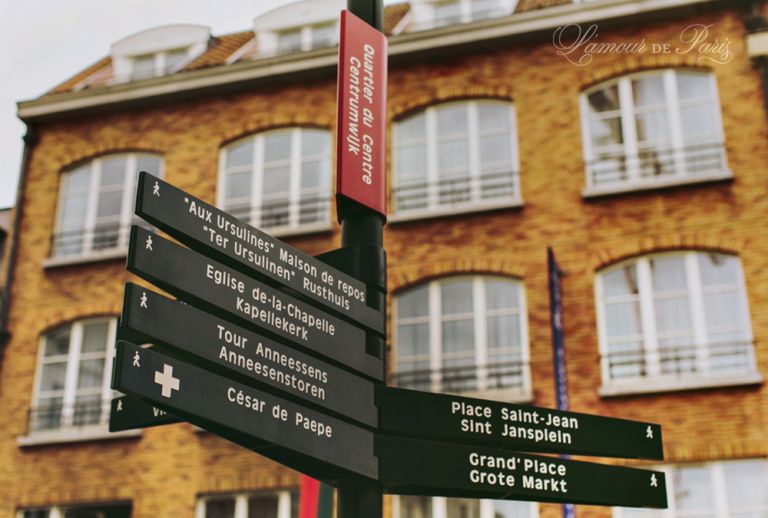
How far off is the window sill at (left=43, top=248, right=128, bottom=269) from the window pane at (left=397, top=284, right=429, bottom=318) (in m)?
5.03

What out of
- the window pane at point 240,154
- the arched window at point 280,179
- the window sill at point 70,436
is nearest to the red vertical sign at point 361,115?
the arched window at point 280,179

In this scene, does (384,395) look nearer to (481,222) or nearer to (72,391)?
(481,222)

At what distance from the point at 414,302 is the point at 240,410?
1213 cm

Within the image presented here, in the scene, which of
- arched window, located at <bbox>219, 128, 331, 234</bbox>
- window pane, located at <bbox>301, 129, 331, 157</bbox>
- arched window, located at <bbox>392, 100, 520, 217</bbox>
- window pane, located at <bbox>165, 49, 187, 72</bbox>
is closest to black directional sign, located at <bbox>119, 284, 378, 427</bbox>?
arched window, located at <bbox>392, 100, 520, 217</bbox>

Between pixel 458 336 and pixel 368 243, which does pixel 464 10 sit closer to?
pixel 458 336

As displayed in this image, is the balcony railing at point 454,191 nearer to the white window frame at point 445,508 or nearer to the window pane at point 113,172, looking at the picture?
the white window frame at point 445,508

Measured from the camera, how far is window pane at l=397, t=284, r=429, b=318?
635 inches

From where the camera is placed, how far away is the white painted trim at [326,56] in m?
16.8

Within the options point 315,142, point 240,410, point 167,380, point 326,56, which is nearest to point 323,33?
point 326,56

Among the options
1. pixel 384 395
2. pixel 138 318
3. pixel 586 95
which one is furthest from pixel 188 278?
pixel 586 95

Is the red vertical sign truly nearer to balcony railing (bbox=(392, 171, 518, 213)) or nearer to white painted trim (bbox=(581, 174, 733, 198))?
white painted trim (bbox=(581, 174, 733, 198))

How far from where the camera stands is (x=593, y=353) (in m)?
14.9

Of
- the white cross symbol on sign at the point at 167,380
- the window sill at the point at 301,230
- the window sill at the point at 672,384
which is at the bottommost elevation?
the white cross symbol on sign at the point at 167,380

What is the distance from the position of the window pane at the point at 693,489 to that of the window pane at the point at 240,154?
9.05 meters
